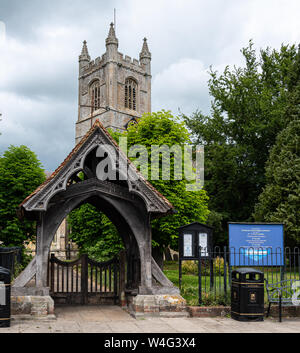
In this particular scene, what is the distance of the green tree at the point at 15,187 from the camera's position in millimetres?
28000

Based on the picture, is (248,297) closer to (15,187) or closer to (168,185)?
(168,185)

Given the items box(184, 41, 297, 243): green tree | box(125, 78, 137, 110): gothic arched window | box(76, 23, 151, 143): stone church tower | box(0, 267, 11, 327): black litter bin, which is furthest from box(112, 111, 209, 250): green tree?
box(125, 78, 137, 110): gothic arched window

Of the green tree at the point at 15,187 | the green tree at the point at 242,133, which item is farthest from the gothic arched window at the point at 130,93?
the green tree at the point at 15,187

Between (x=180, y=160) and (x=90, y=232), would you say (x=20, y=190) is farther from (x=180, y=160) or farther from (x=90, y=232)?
(x=180, y=160)

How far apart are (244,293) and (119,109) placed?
5914 cm

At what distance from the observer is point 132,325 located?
32.5 feet

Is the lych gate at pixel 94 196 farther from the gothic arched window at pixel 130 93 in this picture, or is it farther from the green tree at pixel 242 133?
the gothic arched window at pixel 130 93

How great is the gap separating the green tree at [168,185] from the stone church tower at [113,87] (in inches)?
1706

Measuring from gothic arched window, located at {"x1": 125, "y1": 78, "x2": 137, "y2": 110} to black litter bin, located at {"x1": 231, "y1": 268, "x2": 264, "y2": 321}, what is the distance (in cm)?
6193

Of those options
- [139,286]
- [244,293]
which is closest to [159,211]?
[139,286]

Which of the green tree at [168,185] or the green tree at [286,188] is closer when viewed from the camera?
the green tree at [168,185]

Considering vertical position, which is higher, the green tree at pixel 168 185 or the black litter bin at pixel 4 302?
the green tree at pixel 168 185

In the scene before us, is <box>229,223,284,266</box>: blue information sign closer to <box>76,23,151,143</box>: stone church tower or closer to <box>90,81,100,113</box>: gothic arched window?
<box>76,23,151,143</box>: stone church tower

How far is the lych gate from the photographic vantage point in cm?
1066
